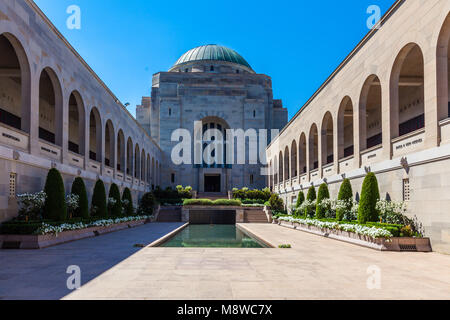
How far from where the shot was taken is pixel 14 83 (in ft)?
71.9

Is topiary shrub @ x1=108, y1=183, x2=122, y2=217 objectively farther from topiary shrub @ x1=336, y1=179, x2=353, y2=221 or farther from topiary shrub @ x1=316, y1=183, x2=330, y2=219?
topiary shrub @ x1=336, y1=179, x2=353, y2=221

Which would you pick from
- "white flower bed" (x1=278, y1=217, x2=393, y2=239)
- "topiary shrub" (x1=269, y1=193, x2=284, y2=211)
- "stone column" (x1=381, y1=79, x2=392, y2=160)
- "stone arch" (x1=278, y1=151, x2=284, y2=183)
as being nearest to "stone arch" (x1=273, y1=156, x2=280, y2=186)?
"stone arch" (x1=278, y1=151, x2=284, y2=183)

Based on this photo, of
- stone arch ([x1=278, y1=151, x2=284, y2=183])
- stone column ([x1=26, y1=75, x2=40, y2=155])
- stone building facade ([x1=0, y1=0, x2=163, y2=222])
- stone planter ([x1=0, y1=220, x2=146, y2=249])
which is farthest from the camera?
stone arch ([x1=278, y1=151, x2=284, y2=183])

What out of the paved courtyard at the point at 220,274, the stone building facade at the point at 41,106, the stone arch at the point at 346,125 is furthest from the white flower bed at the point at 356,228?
the stone building facade at the point at 41,106

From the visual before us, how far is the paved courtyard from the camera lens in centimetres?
636

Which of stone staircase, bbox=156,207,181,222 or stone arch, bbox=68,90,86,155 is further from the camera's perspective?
stone staircase, bbox=156,207,181,222

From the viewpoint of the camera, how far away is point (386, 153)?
15.7 m

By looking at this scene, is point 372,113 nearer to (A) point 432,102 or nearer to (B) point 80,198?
(A) point 432,102

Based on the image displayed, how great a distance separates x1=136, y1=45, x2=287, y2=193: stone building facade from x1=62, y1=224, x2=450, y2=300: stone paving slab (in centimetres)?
3696

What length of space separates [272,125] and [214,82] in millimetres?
10186

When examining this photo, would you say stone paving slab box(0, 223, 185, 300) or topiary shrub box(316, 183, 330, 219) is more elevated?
topiary shrub box(316, 183, 330, 219)

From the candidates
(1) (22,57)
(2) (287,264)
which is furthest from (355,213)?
(1) (22,57)

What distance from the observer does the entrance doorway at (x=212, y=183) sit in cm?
5053

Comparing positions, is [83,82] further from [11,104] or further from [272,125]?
[272,125]
